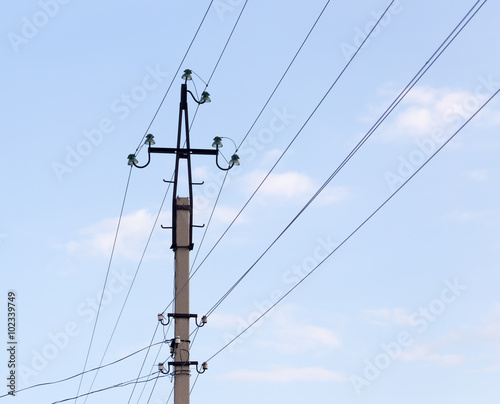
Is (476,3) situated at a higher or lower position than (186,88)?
lower

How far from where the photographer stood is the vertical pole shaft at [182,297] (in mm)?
18006

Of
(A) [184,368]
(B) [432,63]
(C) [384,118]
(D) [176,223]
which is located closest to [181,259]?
(D) [176,223]

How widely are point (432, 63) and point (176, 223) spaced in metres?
9.42

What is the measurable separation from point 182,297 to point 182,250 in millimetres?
1001

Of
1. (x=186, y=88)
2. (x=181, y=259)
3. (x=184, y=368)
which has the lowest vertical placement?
(x=184, y=368)

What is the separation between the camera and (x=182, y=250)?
18.9 meters

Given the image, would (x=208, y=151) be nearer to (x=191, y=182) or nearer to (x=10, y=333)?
(x=191, y=182)

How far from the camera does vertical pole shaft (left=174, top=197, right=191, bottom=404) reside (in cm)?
1801

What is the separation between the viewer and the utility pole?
18138mm

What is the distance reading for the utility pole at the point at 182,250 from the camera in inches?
714

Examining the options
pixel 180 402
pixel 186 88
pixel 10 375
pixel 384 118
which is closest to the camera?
pixel 384 118

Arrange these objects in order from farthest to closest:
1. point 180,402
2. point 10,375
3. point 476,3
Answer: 1. point 10,375
2. point 180,402
3. point 476,3

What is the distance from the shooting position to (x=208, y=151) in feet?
65.3

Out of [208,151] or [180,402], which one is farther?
[208,151]
